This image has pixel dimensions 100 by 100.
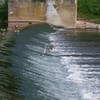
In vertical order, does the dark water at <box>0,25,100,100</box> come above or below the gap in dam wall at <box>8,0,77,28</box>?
below

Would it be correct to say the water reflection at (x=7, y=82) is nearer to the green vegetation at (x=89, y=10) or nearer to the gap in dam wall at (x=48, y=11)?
the gap in dam wall at (x=48, y=11)

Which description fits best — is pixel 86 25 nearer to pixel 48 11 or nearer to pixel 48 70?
pixel 48 11

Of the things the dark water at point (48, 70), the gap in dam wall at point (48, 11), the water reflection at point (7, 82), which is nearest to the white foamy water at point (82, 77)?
the dark water at point (48, 70)

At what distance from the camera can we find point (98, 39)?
28.9 metres

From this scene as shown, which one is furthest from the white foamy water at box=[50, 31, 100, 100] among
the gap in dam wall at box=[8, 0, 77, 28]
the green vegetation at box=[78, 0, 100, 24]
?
the green vegetation at box=[78, 0, 100, 24]

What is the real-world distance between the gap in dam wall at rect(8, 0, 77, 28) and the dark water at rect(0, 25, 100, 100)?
865cm

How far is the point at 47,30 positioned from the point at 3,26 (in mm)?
5644

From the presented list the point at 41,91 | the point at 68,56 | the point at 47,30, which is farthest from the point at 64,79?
the point at 47,30

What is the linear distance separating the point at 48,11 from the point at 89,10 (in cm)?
590

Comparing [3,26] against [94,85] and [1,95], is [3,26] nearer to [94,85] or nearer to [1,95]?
[94,85]

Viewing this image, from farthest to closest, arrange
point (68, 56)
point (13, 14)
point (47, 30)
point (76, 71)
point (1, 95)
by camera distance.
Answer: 1. point (13, 14)
2. point (47, 30)
3. point (68, 56)
4. point (76, 71)
5. point (1, 95)

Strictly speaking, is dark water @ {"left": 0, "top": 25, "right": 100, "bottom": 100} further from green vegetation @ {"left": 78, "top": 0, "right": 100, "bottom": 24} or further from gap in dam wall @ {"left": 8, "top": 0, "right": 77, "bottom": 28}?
green vegetation @ {"left": 78, "top": 0, "right": 100, "bottom": 24}

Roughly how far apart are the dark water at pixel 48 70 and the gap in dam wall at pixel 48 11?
8652 mm

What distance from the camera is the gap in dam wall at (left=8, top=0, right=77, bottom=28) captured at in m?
35.5
